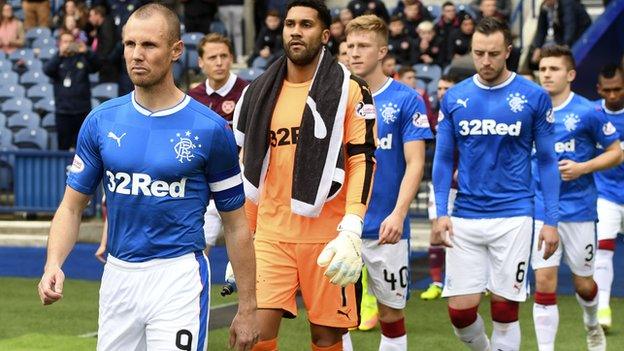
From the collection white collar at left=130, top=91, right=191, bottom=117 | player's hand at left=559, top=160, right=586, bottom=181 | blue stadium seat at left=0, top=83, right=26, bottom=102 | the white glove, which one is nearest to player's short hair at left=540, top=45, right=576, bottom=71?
player's hand at left=559, top=160, right=586, bottom=181

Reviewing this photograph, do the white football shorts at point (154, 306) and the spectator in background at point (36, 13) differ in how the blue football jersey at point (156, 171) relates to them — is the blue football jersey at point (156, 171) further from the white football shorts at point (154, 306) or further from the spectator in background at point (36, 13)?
the spectator in background at point (36, 13)

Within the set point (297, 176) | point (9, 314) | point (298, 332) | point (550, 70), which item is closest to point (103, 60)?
point (9, 314)

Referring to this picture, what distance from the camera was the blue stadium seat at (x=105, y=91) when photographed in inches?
834

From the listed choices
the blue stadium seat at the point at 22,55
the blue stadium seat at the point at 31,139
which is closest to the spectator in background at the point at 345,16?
the blue stadium seat at the point at 31,139

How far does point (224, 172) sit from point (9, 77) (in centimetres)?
1761

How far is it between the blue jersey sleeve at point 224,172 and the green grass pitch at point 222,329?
14.9 feet

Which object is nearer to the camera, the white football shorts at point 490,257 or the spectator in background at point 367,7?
the white football shorts at point 490,257

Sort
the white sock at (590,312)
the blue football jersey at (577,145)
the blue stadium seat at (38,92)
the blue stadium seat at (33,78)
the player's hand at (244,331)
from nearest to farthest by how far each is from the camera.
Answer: the player's hand at (244,331) < the white sock at (590,312) < the blue football jersey at (577,145) < the blue stadium seat at (38,92) < the blue stadium seat at (33,78)

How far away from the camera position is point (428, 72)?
2016cm

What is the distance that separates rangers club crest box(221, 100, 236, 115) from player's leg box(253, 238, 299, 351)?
3405 millimetres

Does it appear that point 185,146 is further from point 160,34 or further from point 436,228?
point 436,228

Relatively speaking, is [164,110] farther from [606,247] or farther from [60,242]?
[606,247]

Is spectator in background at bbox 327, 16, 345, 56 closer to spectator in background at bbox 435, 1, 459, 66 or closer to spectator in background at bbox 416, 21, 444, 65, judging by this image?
spectator in background at bbox 416, 21, 444, 65

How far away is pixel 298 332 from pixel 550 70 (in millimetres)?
3132
